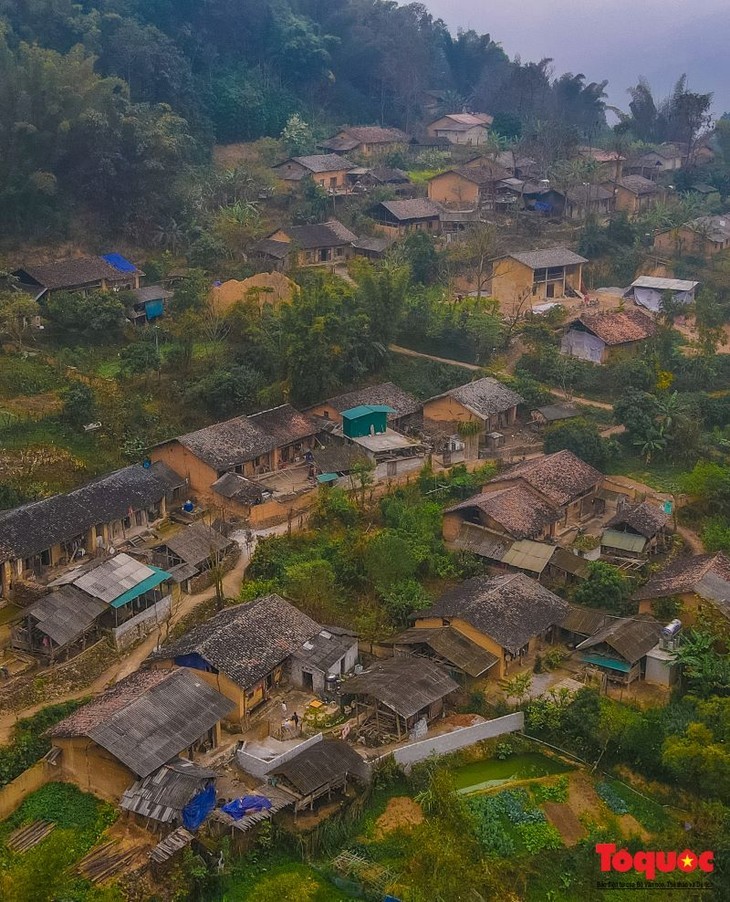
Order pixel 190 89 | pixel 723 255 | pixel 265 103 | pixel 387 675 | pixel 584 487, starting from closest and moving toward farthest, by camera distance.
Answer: pixel 387 675
pixel 584 487
pixel 723 255
pixel 190 89
pixel 265 103

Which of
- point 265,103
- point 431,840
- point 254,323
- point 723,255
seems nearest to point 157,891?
point 431,840

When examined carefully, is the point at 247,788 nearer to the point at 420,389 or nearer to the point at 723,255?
the point at 420,389

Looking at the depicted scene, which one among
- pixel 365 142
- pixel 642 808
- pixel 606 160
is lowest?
pixel 642 808

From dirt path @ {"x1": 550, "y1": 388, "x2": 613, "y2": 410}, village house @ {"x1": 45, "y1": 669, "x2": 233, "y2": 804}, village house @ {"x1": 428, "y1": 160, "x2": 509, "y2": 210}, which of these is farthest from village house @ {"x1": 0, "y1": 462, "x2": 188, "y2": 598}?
village house @ {"x1": 428, "y1": 160, "x2": 509, "y2": 210}

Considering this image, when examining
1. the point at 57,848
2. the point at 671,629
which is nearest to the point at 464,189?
the point at 671,629

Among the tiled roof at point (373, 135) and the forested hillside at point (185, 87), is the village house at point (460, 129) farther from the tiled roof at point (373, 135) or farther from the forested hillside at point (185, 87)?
the tiled roof at point (373, 135)

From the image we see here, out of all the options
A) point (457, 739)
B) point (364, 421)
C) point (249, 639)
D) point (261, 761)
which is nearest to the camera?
point (261, 761)

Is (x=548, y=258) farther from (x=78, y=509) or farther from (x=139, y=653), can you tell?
(x=139, y=653)
